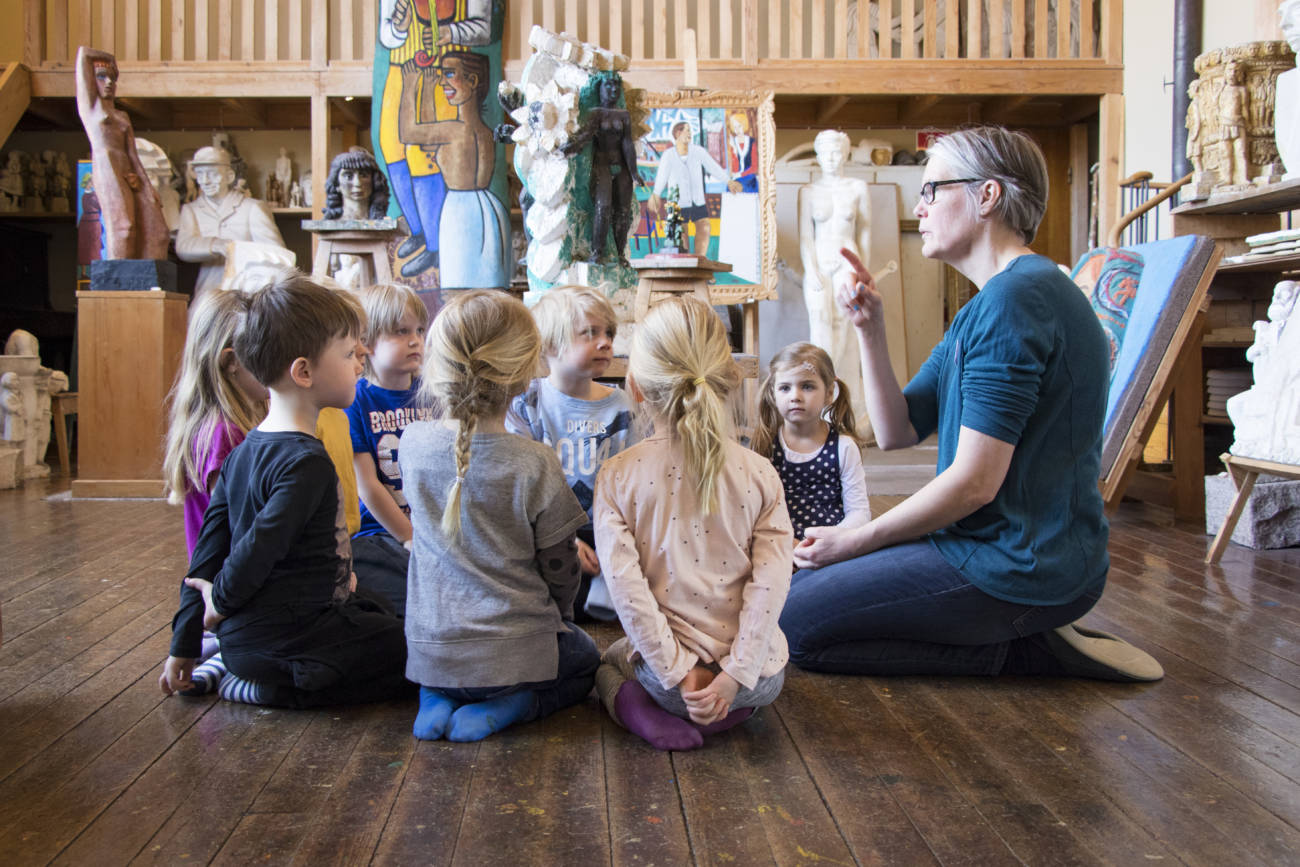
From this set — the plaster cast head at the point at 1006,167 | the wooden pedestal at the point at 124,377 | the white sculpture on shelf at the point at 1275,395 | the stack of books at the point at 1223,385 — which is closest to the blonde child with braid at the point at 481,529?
the plaster cast head at the point at 1006,167

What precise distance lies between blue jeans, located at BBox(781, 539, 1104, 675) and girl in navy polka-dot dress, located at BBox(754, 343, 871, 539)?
1.59 ft

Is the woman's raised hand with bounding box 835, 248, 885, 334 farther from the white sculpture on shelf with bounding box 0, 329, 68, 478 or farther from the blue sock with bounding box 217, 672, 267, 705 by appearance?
the white sculpture on shelf with bounding box 0, 329, 68, 478

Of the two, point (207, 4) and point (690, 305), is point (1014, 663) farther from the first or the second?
point (207, 4)

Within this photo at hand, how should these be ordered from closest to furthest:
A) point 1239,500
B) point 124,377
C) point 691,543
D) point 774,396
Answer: point 691,543 → point 774,396 → point 1239,500 → point 124,377

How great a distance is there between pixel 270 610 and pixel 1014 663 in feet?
5.34

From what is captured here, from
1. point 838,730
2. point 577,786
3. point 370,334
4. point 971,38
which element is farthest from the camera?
point 971,38

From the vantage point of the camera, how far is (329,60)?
7668mm

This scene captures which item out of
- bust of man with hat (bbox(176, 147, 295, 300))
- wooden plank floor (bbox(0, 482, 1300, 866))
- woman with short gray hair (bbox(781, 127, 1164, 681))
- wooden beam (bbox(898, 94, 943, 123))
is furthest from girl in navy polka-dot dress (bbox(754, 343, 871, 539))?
bust of man with hat (bbox(176, 147, 295, 300))

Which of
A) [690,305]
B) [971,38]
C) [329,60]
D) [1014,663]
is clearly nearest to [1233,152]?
[971,38]

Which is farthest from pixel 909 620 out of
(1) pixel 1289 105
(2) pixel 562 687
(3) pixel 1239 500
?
(1) pixel 1289 105

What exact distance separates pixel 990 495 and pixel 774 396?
0.90 m

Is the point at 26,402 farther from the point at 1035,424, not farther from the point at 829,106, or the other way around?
the point at 1035,424

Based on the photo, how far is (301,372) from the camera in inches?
83.4

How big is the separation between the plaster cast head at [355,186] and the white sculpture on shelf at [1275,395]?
3.91 meters
